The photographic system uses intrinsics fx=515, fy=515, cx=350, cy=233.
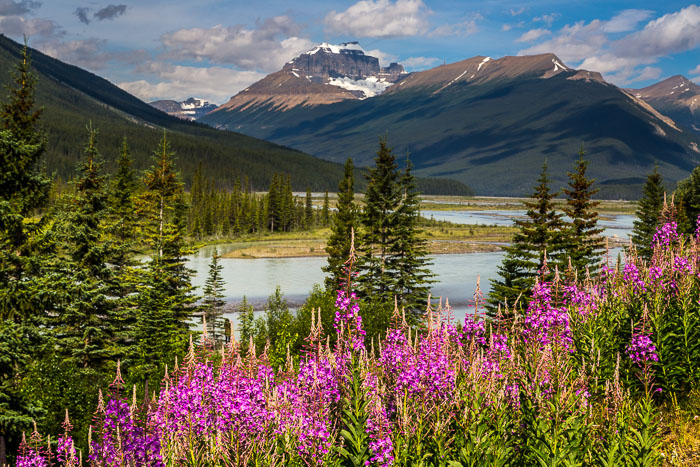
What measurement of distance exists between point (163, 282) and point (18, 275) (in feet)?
46.7

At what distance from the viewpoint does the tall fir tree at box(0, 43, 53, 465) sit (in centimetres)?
1523

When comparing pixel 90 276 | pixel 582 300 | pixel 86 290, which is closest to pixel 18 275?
pixel 86 290

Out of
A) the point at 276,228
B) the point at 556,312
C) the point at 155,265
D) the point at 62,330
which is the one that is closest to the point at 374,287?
the point at 155,265

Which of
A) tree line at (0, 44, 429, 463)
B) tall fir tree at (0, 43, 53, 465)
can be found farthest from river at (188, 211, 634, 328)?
tall fir tree at (0, 43, 53, 465)

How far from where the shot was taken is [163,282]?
1245 inches

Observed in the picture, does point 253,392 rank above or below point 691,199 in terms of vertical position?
below

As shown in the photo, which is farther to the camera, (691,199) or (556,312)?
(691,199)

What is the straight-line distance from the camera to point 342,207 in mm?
40719

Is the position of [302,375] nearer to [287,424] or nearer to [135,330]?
[287,424]

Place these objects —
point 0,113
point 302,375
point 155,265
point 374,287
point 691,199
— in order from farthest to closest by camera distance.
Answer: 1. point 691,199
2. point 374,287
3. point 155,265
4. point 0,113
5. point 302,375

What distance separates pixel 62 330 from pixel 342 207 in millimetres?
22204

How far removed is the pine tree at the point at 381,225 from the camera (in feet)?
126

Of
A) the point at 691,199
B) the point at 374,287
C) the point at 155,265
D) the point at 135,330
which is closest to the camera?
the point at 135,330

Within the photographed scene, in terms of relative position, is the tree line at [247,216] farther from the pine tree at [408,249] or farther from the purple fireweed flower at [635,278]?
the purple fireweed flower at [635,278]
